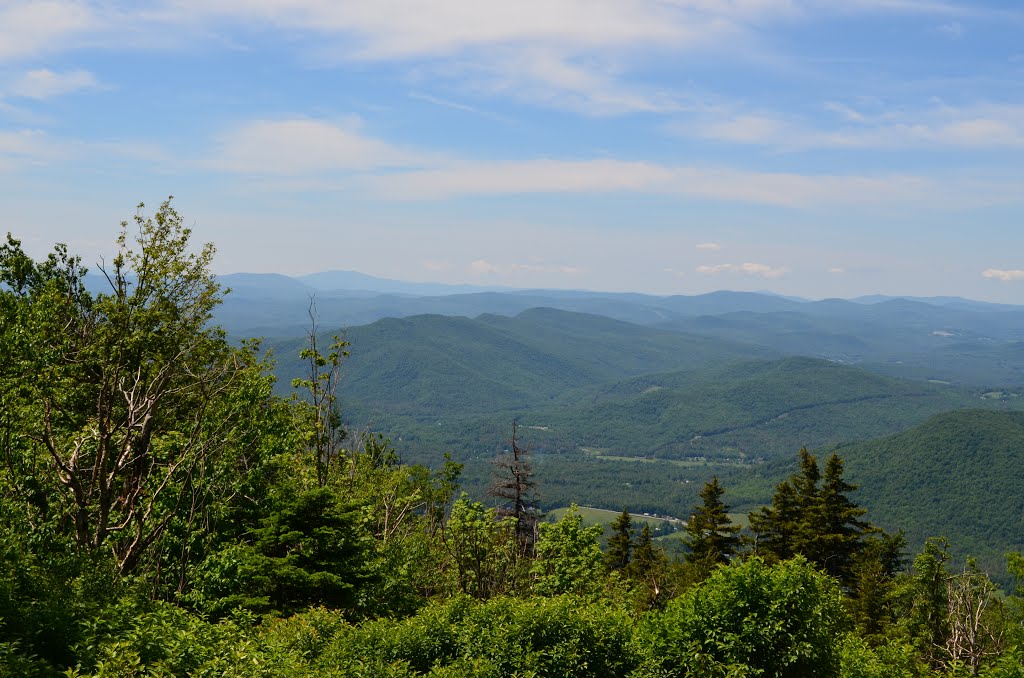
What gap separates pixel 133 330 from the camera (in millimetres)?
21844

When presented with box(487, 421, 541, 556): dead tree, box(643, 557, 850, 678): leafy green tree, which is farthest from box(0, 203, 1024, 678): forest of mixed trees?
box(487, 421, 541, 556): dead tree

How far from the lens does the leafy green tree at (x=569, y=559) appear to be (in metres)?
30.8

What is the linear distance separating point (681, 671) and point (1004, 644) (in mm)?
34551

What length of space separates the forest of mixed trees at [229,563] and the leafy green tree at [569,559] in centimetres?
14

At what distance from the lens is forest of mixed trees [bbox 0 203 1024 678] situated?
13609 millimetres

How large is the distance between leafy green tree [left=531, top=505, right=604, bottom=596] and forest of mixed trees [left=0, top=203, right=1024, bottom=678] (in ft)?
0.45

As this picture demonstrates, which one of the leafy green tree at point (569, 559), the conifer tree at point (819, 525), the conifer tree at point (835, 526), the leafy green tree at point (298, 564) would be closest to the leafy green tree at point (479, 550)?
the leafy green tree at point (569, 559)

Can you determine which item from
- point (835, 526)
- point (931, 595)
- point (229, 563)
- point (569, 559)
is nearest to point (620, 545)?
point (835, 526)

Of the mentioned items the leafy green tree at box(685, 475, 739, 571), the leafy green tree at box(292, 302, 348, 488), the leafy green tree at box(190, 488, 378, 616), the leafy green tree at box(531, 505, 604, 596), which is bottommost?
the leafy green tree at box(685, 475, 739, 571)

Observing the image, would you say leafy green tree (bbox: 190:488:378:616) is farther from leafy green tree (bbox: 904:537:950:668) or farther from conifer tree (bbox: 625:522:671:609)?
leafy green tree (bbox: 904:537:950:668)

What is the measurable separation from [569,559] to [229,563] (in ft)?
54.7

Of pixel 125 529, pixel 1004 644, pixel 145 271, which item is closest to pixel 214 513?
pixel 125 529

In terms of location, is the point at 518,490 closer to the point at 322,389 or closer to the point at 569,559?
the point at 569,559

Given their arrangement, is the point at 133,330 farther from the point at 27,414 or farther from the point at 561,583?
the point at 561,583
